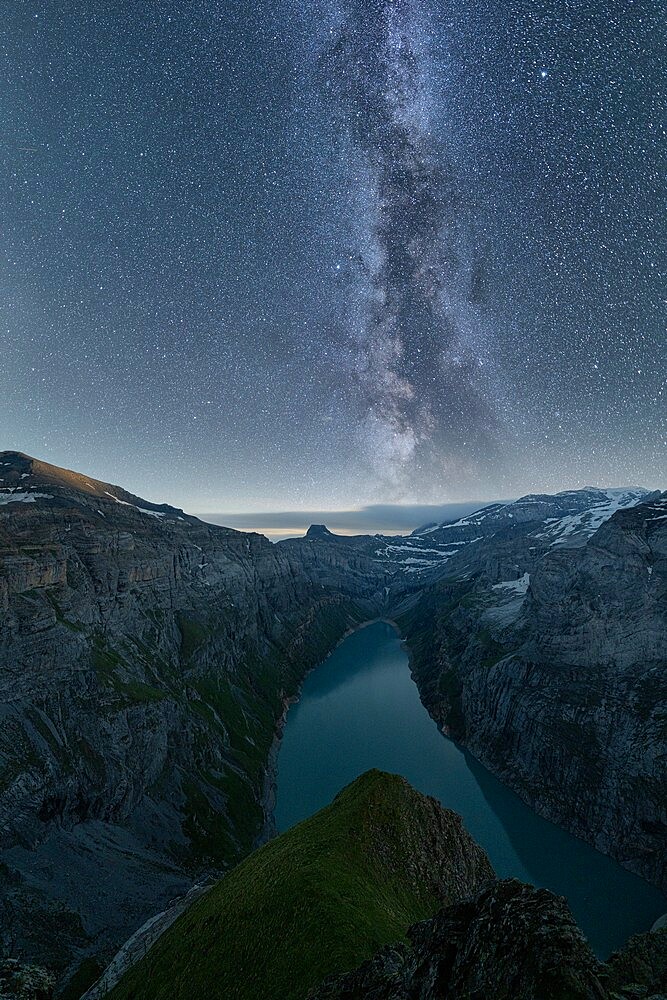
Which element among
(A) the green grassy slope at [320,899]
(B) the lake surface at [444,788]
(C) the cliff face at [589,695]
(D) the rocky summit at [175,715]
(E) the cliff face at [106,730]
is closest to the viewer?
(A) the green grassy slope at [320,899]

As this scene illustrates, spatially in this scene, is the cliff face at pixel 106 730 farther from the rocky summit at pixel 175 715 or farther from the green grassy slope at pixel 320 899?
the green grassy slope at pixel 320 899

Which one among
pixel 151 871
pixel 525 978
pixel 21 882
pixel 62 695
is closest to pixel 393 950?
pixel 525 978

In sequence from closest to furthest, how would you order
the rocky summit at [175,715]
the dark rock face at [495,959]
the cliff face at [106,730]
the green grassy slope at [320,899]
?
the dark rock face at [495,959], the green grassy slope at [320,899], the cliff face at [106,730], the rocky summit at [175,715]

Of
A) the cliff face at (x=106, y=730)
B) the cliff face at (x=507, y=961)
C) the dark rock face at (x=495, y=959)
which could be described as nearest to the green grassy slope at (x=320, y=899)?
the cliff face at (x=507, y=961)

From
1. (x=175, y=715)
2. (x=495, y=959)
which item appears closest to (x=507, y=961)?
(x=495, y=959)

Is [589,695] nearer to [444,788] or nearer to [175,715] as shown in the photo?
[444,788]

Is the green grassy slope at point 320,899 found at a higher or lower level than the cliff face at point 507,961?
lower
